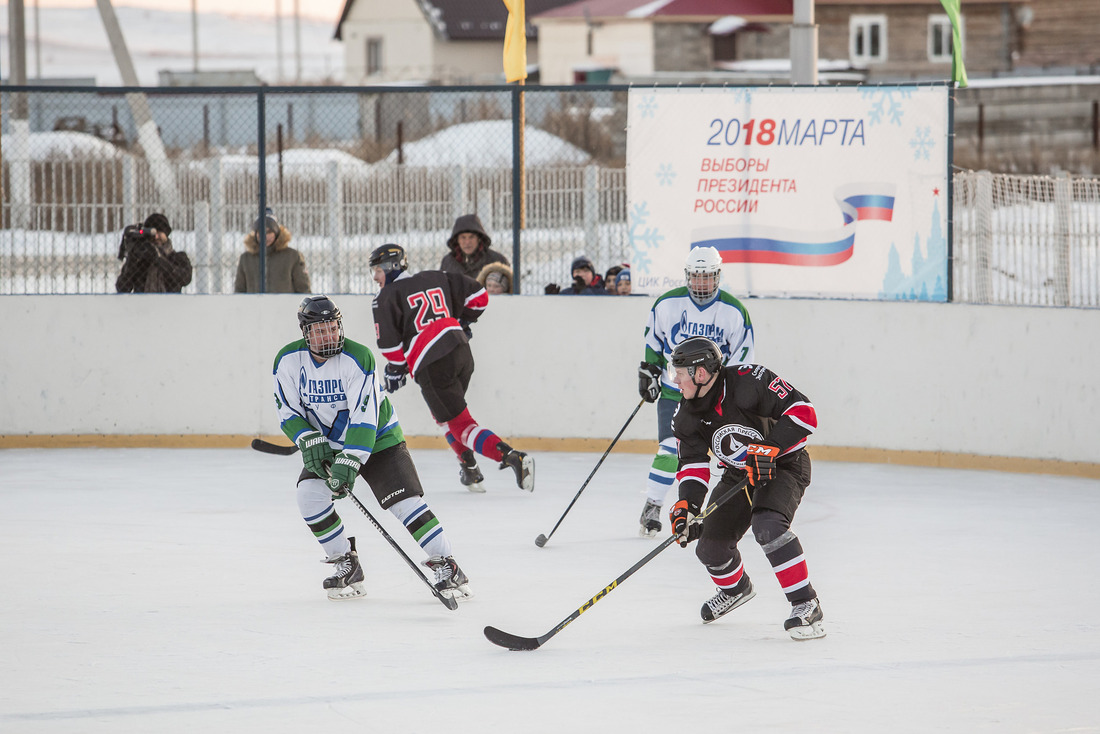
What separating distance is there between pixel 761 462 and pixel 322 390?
162 cm

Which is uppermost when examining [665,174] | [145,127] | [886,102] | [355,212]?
[145,127]

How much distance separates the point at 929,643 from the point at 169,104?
64.3 ft

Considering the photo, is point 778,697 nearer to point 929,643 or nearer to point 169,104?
point 929,643

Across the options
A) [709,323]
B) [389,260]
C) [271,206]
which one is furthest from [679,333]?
[271,206]

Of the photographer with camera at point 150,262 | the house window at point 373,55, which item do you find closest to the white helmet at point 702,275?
Answer: the photographer with camera at point 150,262

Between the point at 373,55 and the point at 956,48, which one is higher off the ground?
the point at 373,55

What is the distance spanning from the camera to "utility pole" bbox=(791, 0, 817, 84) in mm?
9547

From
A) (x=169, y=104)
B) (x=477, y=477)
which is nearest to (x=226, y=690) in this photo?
(x=477, y=477)

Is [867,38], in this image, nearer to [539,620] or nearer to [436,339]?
[436,339]

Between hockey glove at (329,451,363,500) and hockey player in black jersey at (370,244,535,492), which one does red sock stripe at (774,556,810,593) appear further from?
hockey player in black jersey at (370,244,535,492)

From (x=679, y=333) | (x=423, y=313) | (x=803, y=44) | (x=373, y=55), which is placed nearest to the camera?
(x=679, y=333)

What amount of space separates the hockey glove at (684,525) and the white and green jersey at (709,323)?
1.62 metres

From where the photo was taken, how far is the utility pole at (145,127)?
10250mm

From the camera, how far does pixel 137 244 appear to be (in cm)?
924
